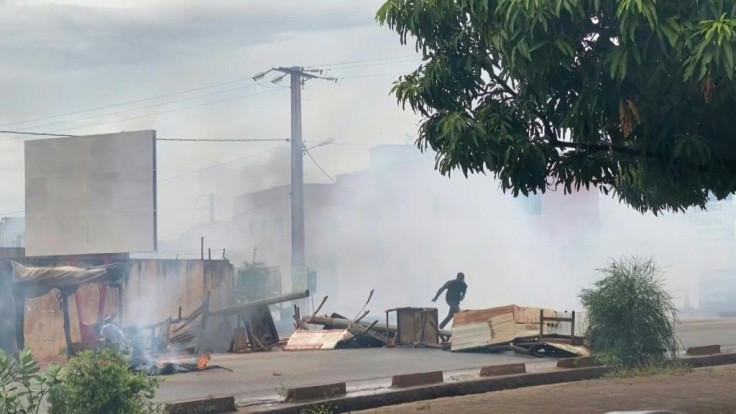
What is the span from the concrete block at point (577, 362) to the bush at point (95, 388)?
7.18m

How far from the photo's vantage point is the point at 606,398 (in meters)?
10.7

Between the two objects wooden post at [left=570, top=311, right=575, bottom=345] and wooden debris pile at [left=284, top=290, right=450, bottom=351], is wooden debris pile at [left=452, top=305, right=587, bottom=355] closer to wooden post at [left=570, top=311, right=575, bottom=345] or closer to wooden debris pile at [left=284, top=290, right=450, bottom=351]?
wooden post at [left=570, top=311, right=575, bottom=345]

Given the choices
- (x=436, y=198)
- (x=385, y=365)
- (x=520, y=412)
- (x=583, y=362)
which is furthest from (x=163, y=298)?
(x=436, y=198)

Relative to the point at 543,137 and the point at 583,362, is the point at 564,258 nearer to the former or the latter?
the point at 583,362

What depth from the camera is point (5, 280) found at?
1644cm

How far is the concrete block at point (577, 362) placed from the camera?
13.4m

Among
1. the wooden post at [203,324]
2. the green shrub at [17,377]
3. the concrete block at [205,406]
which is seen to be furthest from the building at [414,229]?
the green shrub at [17,377]

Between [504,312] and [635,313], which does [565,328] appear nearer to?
[504,312]

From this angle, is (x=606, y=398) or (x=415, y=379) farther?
(x=415, y=379)

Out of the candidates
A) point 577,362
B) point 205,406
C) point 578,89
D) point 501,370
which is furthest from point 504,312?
point 578,89

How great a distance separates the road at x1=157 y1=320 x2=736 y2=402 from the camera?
12.1 m

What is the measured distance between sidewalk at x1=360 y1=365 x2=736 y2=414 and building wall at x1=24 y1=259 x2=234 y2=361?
32.7 feet

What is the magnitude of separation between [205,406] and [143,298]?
12.6m

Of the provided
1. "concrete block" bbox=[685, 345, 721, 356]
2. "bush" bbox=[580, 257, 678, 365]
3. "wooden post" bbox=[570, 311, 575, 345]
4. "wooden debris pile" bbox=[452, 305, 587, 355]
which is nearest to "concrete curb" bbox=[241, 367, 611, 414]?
"bush" bbox=[580, 257, 678, 365]
